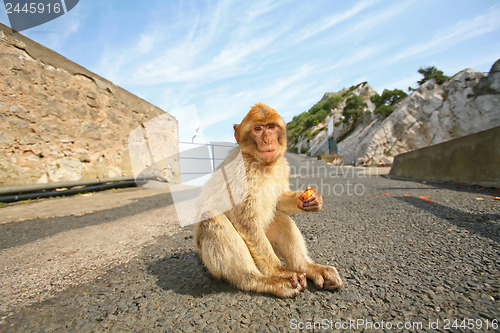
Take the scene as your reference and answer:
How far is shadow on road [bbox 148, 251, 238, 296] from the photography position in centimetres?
146

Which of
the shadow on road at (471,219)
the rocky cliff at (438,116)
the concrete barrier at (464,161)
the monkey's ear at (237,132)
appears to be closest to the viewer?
the monkey's ear at (237,132)

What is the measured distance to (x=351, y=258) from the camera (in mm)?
1758

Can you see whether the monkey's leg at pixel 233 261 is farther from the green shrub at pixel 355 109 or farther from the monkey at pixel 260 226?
the green shrub at pixel 355 109

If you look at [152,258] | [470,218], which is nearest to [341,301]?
[152,258]

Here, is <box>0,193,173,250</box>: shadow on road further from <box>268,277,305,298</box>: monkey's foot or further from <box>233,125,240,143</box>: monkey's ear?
<box>268,277,305,298</box>: monkey's foot

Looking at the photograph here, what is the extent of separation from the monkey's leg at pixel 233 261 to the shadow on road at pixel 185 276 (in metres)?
0.13

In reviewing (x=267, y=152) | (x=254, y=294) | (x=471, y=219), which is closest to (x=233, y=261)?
(x=254, y=294)

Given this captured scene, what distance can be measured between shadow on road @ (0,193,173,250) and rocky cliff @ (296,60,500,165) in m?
11.6

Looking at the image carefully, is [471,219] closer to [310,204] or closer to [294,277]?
[310,204]

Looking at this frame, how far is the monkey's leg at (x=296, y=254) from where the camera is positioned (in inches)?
54.8

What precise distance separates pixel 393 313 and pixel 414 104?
1361 cm

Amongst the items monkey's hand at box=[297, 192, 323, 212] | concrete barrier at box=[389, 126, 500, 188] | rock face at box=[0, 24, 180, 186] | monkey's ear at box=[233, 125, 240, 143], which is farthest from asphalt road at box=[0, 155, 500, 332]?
rock face at box=[0, 24, 180, 186]

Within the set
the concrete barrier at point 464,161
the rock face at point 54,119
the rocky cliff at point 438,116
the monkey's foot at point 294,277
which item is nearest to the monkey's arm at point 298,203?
the monkey's foot at point 294,277

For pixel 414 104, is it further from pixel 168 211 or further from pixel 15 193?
pixel 15 193
